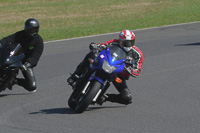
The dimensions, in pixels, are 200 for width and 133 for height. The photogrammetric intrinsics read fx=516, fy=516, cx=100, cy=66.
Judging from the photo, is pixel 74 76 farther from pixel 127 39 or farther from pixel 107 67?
pixel 127 39

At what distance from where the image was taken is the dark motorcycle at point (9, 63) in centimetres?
974

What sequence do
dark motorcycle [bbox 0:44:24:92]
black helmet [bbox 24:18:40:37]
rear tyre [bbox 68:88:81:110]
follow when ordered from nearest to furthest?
rear tyre [bbox 68:88:81:110] < dark motorcycle [bbox 0:44:24:92] < black helmet [bbox 24:18:40:37]

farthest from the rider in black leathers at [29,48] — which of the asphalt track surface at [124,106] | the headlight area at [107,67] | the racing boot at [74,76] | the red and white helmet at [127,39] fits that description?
the headlight area at [107,67]

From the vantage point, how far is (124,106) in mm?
9195

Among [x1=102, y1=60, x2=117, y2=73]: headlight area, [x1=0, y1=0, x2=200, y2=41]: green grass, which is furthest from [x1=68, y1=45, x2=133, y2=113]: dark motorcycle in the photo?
[x1=0, y1=0, x2=200, y2=41]: green grass

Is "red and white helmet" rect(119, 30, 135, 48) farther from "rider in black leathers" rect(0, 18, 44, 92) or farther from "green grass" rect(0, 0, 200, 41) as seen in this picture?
"green grass" rect(0, 0, 200, 41)

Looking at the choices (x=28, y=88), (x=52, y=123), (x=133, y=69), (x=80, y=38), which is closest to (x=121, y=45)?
(x=133, y=69)

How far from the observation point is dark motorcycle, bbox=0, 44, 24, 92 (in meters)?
9.74

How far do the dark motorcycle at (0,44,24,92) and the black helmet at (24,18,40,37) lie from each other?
0.50 metres

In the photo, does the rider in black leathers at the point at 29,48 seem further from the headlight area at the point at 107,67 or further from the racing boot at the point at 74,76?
the headlight area at the point at 107,67

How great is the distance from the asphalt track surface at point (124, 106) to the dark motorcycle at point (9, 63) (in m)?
0.37

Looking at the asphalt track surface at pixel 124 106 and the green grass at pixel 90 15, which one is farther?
the green grass at pixel 90 15

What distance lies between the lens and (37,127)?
745cm

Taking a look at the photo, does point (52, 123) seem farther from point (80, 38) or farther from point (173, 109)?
point (80, 38)
